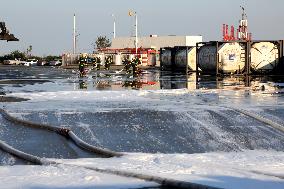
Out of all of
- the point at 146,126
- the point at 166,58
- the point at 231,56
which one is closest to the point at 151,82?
the point at 231,56

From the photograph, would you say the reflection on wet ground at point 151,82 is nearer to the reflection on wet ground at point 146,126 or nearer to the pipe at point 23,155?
the reflection on wet ground at point 146,126

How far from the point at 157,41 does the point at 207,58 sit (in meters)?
81.0

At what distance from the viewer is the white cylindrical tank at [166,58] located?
51.8 m

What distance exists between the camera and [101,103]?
50.4 ft

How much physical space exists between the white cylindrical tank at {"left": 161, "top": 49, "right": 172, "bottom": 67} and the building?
61218 millimetres

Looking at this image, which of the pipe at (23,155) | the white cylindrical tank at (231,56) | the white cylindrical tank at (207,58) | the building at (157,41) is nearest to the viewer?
the pipe at (23,155)

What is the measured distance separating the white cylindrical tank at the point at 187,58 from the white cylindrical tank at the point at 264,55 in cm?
838

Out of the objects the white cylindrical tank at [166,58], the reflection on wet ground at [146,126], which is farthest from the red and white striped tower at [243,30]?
the reflection on wet ground at [146,126]

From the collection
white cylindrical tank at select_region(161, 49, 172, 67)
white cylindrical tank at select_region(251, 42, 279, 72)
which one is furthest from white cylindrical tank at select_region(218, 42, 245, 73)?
white cylindrical tank at select_region(161, 49, 172, 67)

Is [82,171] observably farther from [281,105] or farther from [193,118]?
[281,105]

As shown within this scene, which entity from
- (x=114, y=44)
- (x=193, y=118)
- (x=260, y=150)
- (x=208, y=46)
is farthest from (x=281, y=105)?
(x=114, y=44)

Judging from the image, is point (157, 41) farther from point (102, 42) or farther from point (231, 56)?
point (231, 56)

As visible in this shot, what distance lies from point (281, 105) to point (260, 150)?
6562 mm

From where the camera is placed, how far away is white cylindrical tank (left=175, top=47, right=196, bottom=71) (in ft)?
144
